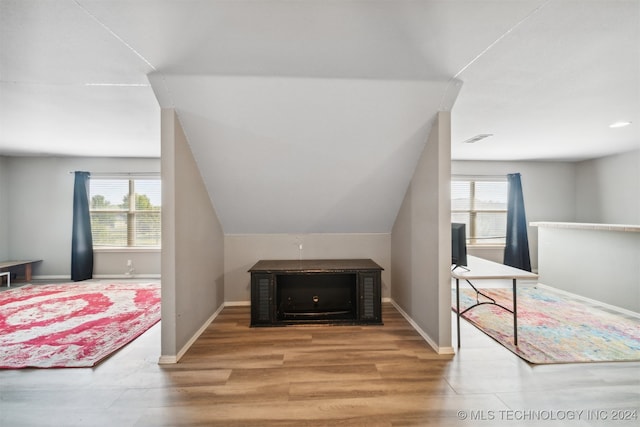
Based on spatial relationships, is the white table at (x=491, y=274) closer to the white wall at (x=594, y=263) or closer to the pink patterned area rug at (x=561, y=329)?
the pink patterned area rug at (x=561, y=329)

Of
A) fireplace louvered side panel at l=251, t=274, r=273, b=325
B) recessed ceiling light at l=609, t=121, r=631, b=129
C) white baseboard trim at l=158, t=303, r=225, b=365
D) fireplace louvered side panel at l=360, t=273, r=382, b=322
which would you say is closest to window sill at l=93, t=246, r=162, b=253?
white baseboard trim at l=158, t=303, r=225, b=365

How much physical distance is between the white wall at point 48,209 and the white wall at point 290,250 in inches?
88.6

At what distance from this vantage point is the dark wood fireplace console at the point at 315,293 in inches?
119

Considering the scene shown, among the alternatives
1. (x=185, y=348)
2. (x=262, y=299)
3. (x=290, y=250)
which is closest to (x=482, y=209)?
(x=290, y=250)

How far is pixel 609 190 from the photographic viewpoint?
462 centimetres

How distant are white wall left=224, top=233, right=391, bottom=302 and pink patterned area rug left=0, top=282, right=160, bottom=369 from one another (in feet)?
3.18

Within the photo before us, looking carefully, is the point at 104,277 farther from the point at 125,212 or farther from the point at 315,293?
the point at 315,293

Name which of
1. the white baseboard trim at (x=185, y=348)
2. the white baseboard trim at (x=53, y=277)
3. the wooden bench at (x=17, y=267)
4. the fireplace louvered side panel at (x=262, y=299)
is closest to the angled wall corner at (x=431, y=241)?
the fireplace louvered side panel at (x=262, y=299)

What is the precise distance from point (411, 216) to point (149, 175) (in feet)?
15.0

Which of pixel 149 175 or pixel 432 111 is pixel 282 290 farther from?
pixel 149 175

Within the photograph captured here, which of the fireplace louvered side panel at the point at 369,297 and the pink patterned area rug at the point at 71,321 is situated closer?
the pink patterned area rug at the point at 71,321

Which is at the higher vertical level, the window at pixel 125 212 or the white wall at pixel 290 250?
the window at pixel 125 212

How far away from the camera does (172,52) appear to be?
1798mm

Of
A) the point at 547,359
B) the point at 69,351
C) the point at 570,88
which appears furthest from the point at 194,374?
the point at 570,88
